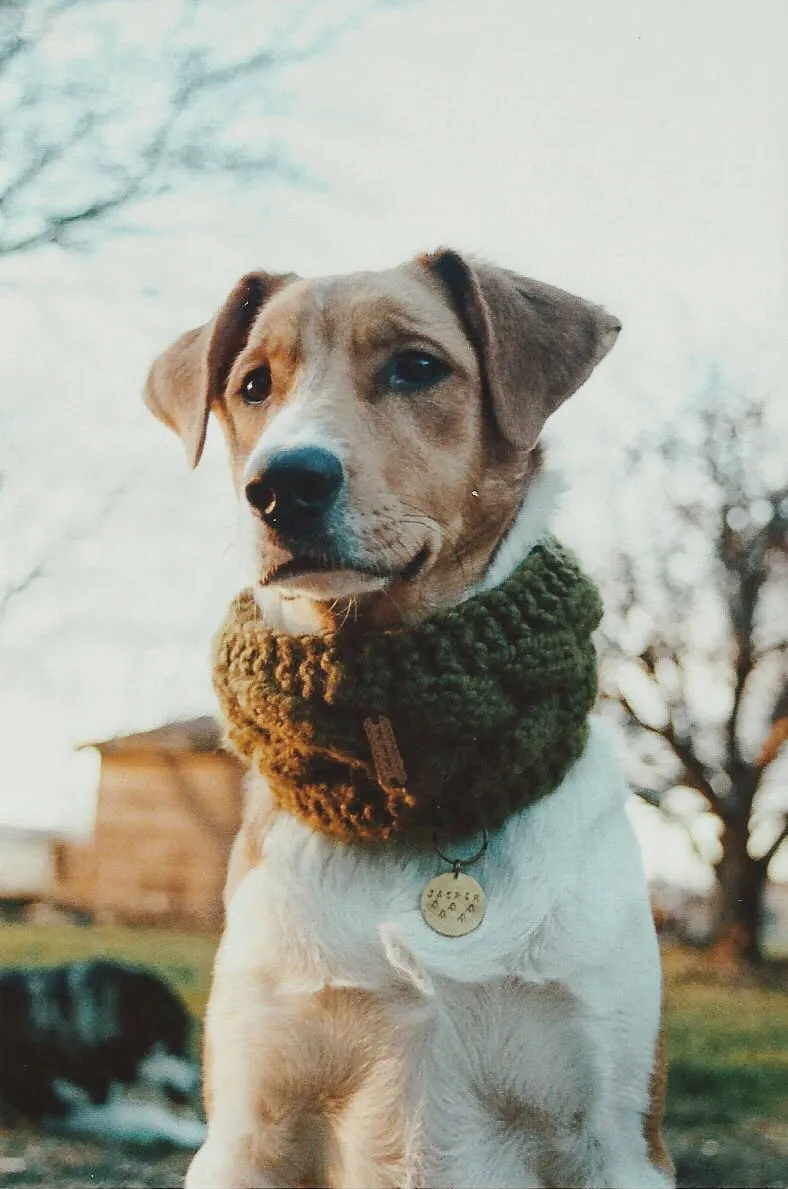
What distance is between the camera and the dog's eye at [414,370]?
1.72 metres

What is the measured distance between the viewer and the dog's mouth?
1.51 m

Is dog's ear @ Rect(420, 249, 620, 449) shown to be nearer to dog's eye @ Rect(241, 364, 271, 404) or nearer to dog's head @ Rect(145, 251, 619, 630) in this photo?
dog's head @ Rect(145, 251, 619, 630)

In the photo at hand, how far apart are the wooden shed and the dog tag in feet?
5.08

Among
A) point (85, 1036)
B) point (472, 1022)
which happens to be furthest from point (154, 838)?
point (472, 1022)

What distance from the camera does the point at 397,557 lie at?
1.57 meters

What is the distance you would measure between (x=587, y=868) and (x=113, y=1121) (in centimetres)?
202

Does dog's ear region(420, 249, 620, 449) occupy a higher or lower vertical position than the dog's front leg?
higher

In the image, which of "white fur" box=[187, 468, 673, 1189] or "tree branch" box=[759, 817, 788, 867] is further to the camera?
"tree branch" box=[759, 817, 788, 867]

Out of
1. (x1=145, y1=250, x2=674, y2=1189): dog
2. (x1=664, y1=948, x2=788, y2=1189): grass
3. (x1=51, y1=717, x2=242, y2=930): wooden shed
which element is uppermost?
(x1=145, y1=250, x2=674, y2=1189): dog

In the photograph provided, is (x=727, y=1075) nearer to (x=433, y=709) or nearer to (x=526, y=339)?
(x=433, y=709)

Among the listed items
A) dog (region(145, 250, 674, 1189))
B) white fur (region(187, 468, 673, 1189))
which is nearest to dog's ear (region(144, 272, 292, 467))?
dog (region(145, 250, 674, 1189))

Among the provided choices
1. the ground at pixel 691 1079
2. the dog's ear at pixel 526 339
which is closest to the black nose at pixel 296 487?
the dog's ear at pixel 526 339

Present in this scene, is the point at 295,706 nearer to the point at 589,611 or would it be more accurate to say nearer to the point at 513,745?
the point at 513,745

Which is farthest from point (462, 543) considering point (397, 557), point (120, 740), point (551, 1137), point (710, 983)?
point (710, 983)
